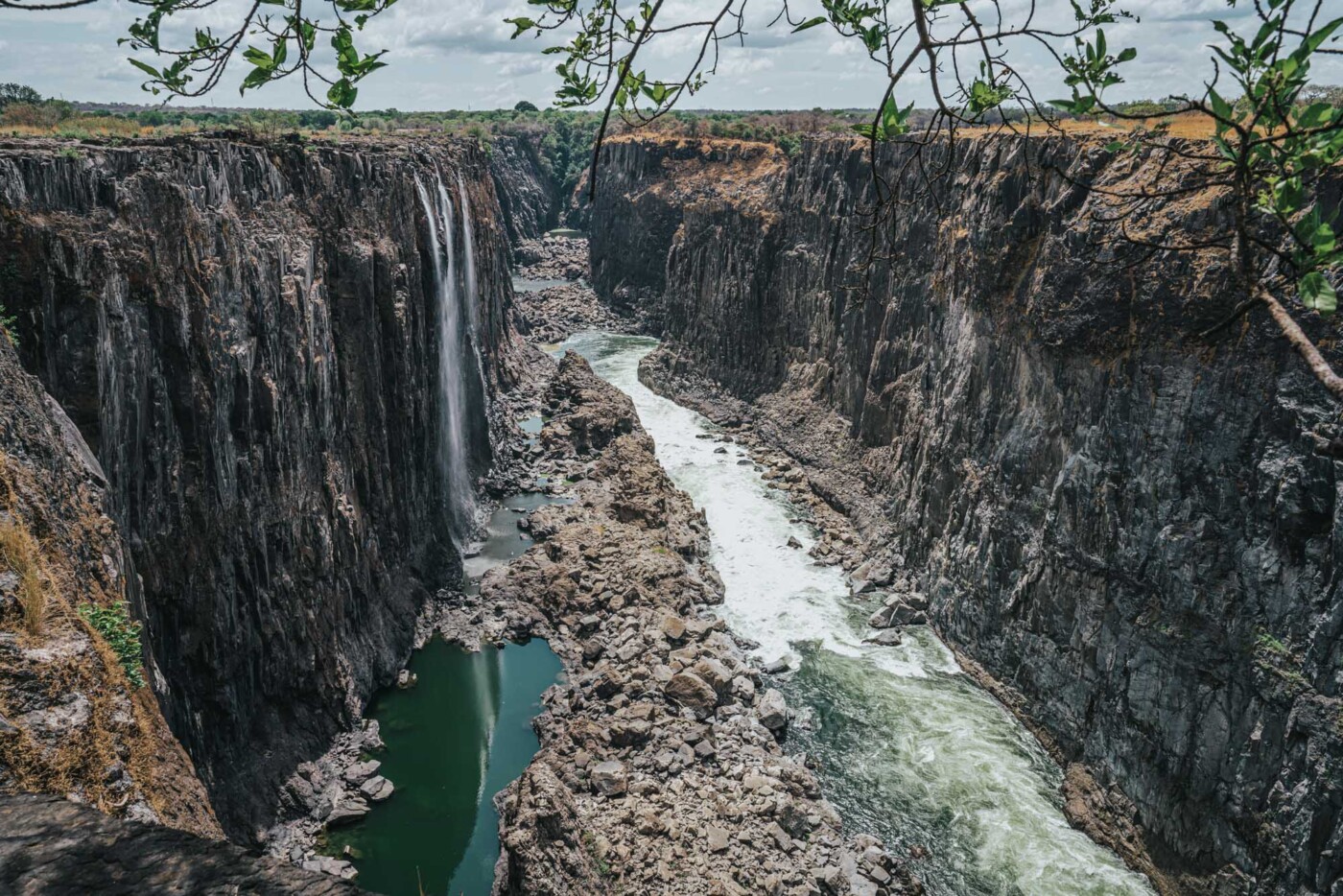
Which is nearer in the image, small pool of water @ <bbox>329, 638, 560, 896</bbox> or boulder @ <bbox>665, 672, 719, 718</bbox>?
small pool of water @ <bbox>329, 638, 560, 896</bbox>

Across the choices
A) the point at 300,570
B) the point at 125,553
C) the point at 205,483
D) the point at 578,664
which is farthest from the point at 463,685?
the point at 125,553

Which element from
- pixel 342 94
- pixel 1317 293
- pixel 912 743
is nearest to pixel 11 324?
pixel 342 94

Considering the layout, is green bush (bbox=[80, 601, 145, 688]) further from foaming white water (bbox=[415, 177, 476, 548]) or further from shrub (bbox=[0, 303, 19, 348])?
foaming white water (bbox=[415, 177, 476, 548])

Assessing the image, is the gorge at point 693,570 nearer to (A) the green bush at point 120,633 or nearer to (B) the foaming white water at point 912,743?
(B) the foaming white water at point 912,743

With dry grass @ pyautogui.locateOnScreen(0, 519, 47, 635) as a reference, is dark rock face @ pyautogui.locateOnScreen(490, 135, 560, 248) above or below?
above

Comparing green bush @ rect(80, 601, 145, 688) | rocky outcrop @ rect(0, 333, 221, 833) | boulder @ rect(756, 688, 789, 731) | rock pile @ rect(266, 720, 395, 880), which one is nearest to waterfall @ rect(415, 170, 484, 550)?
rock pile @ rect(266, 720, 395, 880)

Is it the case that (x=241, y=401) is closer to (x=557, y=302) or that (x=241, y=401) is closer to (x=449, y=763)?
(x=449, y=763)

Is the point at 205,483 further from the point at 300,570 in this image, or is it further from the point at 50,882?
the point at 50,882
